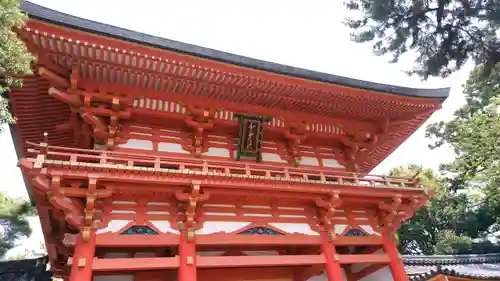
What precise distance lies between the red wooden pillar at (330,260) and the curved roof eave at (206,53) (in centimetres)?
384

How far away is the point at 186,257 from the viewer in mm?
6301

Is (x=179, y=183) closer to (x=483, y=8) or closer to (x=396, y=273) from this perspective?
(x=396, y=273)

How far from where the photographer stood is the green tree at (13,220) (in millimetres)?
16203

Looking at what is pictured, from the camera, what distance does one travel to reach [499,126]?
15.4 m

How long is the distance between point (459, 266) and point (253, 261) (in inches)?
463

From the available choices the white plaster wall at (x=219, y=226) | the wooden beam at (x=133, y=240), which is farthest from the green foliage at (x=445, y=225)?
the wooden beam at (x=133, y=240)

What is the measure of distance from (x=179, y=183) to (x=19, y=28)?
12.9ft

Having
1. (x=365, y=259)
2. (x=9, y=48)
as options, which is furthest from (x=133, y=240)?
(x=365, y=259)

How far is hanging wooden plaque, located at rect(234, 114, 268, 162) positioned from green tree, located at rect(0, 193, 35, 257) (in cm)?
1275

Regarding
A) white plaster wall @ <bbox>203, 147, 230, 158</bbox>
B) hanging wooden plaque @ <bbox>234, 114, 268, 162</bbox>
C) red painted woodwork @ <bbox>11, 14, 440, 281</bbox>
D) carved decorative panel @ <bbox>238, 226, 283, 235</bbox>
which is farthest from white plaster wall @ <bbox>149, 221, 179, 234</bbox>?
hanging wooden plaque @ <bbox>234, 114, 268, 162</bbox>

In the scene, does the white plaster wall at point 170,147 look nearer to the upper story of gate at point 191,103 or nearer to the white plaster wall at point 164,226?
the upper story of gate at point 191,103

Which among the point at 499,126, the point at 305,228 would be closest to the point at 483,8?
the point at 499,126

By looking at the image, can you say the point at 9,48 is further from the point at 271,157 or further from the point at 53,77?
the point at 271,157

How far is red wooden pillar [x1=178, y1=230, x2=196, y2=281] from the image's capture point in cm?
613
